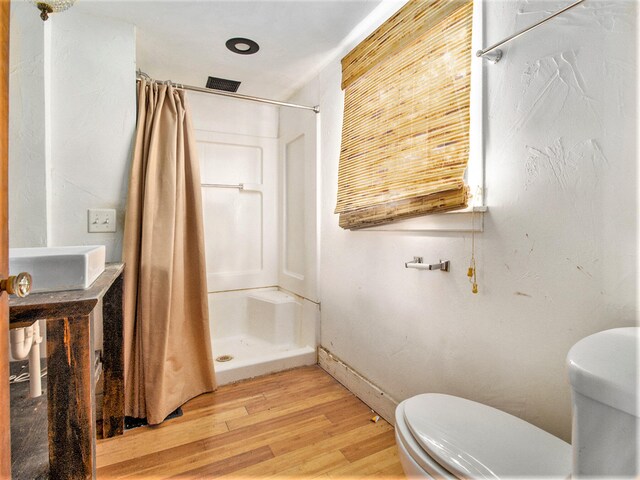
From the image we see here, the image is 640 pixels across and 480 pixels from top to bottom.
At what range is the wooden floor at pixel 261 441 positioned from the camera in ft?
4.31

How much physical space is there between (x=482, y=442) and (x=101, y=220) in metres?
1.89

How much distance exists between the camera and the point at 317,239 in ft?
7.47

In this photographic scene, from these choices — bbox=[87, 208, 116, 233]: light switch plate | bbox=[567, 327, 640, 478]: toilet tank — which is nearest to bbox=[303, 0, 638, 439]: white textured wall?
bbox=[567, 327, 640, 478]: toilet tank

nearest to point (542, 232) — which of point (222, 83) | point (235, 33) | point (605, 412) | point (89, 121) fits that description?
point (605, 412)

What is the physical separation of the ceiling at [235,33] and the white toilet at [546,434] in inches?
67.0

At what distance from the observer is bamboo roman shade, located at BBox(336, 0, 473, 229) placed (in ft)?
3.93

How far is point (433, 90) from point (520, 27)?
330 millimetres

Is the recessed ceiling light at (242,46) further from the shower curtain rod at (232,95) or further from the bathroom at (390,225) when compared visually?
the shower curtain rod at (232,95)

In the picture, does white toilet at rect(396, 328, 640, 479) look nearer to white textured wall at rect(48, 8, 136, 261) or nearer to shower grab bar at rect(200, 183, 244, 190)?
white textured wall at rect(48, 8, 136, 261)

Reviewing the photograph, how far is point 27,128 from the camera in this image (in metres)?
1.48

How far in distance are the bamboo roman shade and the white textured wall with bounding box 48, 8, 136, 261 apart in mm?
1218

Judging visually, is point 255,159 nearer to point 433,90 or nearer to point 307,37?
point 307,37

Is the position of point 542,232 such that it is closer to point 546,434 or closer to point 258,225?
point 546,434

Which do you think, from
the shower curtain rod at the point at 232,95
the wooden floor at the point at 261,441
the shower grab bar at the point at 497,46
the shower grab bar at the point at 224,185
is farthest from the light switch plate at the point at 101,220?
the shower grab bar at the point at 497,46
